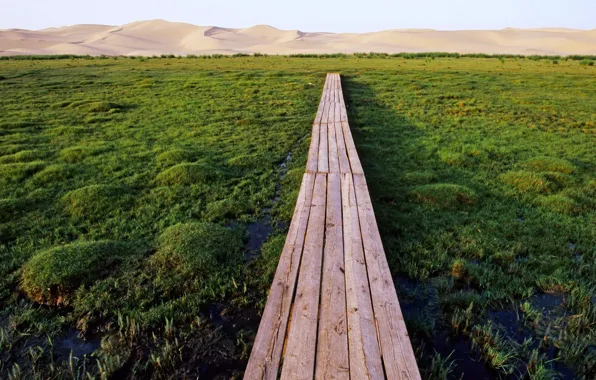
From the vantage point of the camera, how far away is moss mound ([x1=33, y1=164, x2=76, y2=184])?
8.75 m

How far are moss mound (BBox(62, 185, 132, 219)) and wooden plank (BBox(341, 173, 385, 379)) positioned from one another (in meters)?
5.17

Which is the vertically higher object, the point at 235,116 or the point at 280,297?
the point at 235,116

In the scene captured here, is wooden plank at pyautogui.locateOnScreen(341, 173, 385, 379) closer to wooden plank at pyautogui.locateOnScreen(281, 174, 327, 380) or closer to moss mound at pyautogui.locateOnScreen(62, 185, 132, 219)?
wooden plank at pyautogui.locateOnScreen(281, 174, 327, 380)

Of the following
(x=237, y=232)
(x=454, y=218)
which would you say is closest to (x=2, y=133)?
(x=237, y=232)

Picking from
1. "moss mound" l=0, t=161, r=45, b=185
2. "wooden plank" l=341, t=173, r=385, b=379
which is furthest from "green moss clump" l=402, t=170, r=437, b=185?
"moss mound" l=0, t=161, r=45, b=185

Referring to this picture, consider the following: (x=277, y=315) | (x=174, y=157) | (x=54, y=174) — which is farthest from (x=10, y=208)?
(x=277, y=315)

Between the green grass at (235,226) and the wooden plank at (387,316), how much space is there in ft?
2.20

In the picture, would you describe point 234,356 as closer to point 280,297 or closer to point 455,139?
point 280,297

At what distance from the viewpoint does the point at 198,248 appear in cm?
579

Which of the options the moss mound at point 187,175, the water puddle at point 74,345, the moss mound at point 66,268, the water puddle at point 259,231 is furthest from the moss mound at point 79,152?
the water puddle at point 74,345

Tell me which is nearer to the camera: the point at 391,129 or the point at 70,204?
the point at 70,204

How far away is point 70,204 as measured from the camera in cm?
748

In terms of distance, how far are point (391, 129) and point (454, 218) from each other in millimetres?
7737

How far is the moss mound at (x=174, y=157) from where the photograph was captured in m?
10.1
